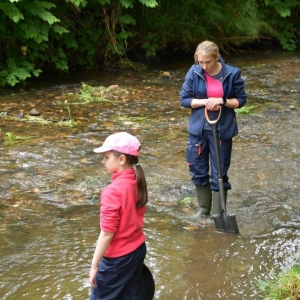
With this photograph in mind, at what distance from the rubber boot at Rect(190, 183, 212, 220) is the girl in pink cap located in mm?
1956

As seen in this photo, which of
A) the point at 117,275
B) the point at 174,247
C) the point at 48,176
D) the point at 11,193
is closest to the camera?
the point at 117,275

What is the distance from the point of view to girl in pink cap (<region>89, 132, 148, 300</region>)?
2.93 m

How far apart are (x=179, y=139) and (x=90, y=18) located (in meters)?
5.60

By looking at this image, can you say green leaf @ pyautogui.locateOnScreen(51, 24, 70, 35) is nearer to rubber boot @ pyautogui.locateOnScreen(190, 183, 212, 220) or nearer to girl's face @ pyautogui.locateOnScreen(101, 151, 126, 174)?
rubber boot @ pyautogui.locateOnScreen(190, 183, 212, 220)

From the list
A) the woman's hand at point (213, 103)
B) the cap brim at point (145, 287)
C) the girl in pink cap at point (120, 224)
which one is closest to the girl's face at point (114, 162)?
the girl in pink cap at point (120, 224)

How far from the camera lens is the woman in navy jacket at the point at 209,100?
4496 millimetres

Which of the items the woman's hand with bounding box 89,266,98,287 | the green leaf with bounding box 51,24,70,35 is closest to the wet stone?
the green leaf with bounding box 51,24,70,35

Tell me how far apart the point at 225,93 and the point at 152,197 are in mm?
1465

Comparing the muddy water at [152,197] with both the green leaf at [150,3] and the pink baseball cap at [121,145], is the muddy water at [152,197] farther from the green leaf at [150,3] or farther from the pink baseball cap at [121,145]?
the green leaf at [150,3]

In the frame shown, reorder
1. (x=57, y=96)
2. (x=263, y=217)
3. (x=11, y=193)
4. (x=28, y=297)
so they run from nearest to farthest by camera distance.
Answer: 1. (x=28, y=297)
2. (x=263, y=217)
3. (x=11, y=193)
4. (x=57, y=96)

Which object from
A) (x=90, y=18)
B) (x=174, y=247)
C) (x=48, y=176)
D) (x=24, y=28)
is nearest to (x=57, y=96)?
(x=24, y=28)

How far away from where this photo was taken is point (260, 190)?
5.70 metres

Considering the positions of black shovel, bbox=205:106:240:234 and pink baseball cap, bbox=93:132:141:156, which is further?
black shovel, bbox=205:106:240:234

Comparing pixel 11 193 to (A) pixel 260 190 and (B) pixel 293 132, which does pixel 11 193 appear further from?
(B) pixel 293 132
